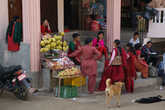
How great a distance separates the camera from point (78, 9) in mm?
13945

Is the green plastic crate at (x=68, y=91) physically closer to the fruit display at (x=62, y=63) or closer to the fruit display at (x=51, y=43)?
the fruit display at (x=62, y=63)

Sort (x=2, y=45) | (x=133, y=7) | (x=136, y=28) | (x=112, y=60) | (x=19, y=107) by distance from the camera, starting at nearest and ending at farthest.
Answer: (x=19, y=107), (x=112, y=60), (x=2, y=45), (x=136, y=28), (x=133, y=7)

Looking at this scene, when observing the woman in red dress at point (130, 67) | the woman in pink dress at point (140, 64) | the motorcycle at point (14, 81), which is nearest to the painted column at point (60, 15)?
the woman in pink dress at point (140, 64)

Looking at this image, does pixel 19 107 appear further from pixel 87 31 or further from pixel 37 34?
pixel 87 31

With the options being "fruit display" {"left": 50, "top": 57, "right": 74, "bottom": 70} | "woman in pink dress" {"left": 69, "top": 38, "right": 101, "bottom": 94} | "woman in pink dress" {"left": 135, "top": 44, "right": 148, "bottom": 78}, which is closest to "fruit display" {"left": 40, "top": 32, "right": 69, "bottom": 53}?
"fruit display" {"left": 50, "top": 57, "right": 74, "bottom": 70}

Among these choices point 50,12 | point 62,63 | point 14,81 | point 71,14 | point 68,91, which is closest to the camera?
point 14,81

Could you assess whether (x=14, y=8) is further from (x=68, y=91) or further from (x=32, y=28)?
(x=68, y=91)

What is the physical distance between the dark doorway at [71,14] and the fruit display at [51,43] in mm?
4252

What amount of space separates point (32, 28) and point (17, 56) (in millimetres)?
995

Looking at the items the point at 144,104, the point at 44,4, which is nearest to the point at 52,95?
the point at 144,104

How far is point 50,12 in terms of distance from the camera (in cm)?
1231

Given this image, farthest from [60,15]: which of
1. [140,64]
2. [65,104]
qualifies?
[65,104]

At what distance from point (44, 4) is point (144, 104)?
19.0 feet

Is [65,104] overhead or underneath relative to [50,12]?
underneath
